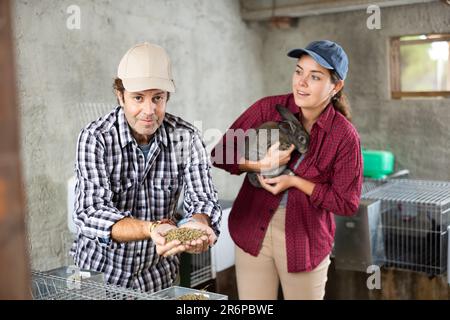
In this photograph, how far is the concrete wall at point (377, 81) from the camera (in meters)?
2.68

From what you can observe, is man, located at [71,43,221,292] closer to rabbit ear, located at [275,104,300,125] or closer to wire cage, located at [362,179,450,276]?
rabbit ear, located at [275,104,300,125]

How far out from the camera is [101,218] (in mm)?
1381

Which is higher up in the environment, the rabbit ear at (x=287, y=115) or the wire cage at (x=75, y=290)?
the rabbit ear at (x=287, y=115)

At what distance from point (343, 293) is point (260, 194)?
4.16ft

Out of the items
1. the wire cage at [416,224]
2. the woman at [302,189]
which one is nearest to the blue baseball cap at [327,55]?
the woman at [302,189]

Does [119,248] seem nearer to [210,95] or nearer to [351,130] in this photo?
[351,130]

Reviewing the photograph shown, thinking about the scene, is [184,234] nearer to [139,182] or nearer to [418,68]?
[139,182]

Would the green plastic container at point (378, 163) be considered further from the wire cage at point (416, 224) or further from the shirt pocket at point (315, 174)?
the shirt pocket at point (315, 174)

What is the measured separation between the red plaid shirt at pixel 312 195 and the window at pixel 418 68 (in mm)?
1155

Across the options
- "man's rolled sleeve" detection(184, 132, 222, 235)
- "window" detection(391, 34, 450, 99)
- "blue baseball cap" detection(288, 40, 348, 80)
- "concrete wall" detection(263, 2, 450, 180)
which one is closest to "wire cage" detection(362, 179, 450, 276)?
"concrete wall" detection(263, 2, 450, 180)

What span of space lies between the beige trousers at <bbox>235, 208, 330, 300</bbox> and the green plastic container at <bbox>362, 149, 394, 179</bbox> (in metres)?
1.25

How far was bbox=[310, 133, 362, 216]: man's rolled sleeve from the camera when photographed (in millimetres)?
1694

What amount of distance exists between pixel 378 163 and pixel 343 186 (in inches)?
52.5

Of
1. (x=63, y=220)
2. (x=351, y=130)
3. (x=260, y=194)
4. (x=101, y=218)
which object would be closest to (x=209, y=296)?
(x=101, y=218)
